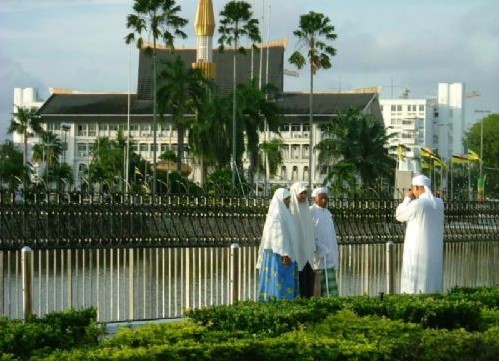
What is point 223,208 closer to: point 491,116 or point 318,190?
point 318,190

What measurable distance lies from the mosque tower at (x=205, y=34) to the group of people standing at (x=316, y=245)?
81.3 metres

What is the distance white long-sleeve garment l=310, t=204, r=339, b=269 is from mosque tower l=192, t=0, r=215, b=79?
81.2 meters

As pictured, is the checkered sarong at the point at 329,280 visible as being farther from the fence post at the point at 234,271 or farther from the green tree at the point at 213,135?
the green tree at the point at 213,135

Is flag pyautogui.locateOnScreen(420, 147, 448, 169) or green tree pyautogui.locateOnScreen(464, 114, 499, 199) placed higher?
green tree pyautogui.locateOnScreen(464, 114, 499, 199)

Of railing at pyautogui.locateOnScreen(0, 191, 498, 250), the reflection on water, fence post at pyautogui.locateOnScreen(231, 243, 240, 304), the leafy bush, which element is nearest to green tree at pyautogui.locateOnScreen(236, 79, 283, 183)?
railing at pyautogui.locateOnScreen(0, 191, 498, 250)

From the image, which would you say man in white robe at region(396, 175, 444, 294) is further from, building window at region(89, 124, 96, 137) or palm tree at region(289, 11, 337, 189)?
building window at region(89, 124, 96, 137)

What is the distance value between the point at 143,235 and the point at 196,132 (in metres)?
55.1

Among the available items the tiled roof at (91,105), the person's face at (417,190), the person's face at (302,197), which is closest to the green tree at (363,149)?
the tiled roof at (91,105)

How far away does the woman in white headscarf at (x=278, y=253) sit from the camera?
502 inches

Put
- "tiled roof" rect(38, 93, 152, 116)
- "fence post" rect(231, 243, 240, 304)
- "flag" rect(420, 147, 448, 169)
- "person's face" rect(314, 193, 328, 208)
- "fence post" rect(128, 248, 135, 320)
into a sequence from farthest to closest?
"tiled roof" rect(38, 93, 152, 116) < "flag" rect(420, 147, 448, 169) < "person's face" rect(314, 193, 328, 208) < "fence post" rect(231, 243, 240, 304) < "fence post" rect(128, 248, 135, 320)

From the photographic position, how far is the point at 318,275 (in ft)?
44.8

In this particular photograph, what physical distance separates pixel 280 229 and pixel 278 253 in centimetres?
26

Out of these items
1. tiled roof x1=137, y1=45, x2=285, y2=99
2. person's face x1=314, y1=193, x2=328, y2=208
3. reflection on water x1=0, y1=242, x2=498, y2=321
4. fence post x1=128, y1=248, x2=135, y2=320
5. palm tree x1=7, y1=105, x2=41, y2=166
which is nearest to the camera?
reflection on water x1=0, y1=242, x2=498, y2=321

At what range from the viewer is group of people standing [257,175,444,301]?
1279 centimetres
